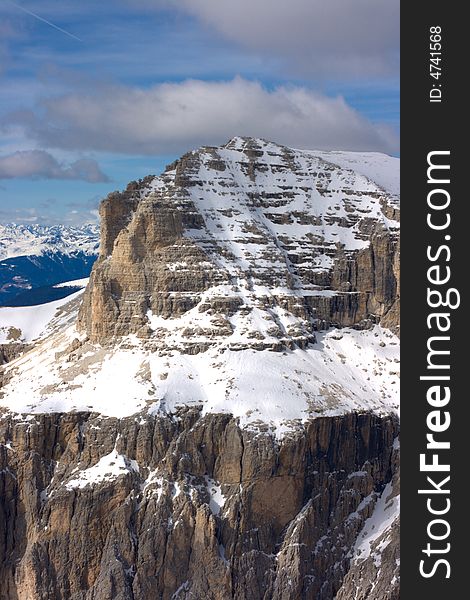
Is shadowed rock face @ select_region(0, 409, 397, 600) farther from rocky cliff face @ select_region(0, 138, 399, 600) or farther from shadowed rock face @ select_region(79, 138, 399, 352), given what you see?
shadowed rock face @ select_region(79, 138, 399, 352)

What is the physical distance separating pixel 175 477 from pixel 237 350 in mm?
23801

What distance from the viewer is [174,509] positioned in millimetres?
130375

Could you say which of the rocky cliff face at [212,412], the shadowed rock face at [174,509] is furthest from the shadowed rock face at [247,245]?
the shadowed rock face at [174,509]

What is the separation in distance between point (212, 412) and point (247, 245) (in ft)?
121

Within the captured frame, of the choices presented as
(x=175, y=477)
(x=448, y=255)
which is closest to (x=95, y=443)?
(x=175, y=477)

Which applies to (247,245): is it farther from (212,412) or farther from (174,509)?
(174,509)

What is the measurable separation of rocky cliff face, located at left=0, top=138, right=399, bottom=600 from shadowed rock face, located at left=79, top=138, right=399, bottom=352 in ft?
1.17

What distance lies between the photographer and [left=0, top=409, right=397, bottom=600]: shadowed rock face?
128375mm

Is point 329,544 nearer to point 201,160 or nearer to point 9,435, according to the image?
point 9,435

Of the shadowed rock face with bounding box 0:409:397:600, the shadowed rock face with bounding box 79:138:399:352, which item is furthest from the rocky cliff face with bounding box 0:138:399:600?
the shadowed rock face with bounding box 79:138:399:352

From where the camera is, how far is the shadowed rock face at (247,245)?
15300cm

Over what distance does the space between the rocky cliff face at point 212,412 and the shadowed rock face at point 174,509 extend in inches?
8.8

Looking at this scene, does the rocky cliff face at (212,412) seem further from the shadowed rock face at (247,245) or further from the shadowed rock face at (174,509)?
the shadowed rock face at (247,245)

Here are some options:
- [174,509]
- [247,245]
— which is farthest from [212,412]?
[247,245]
